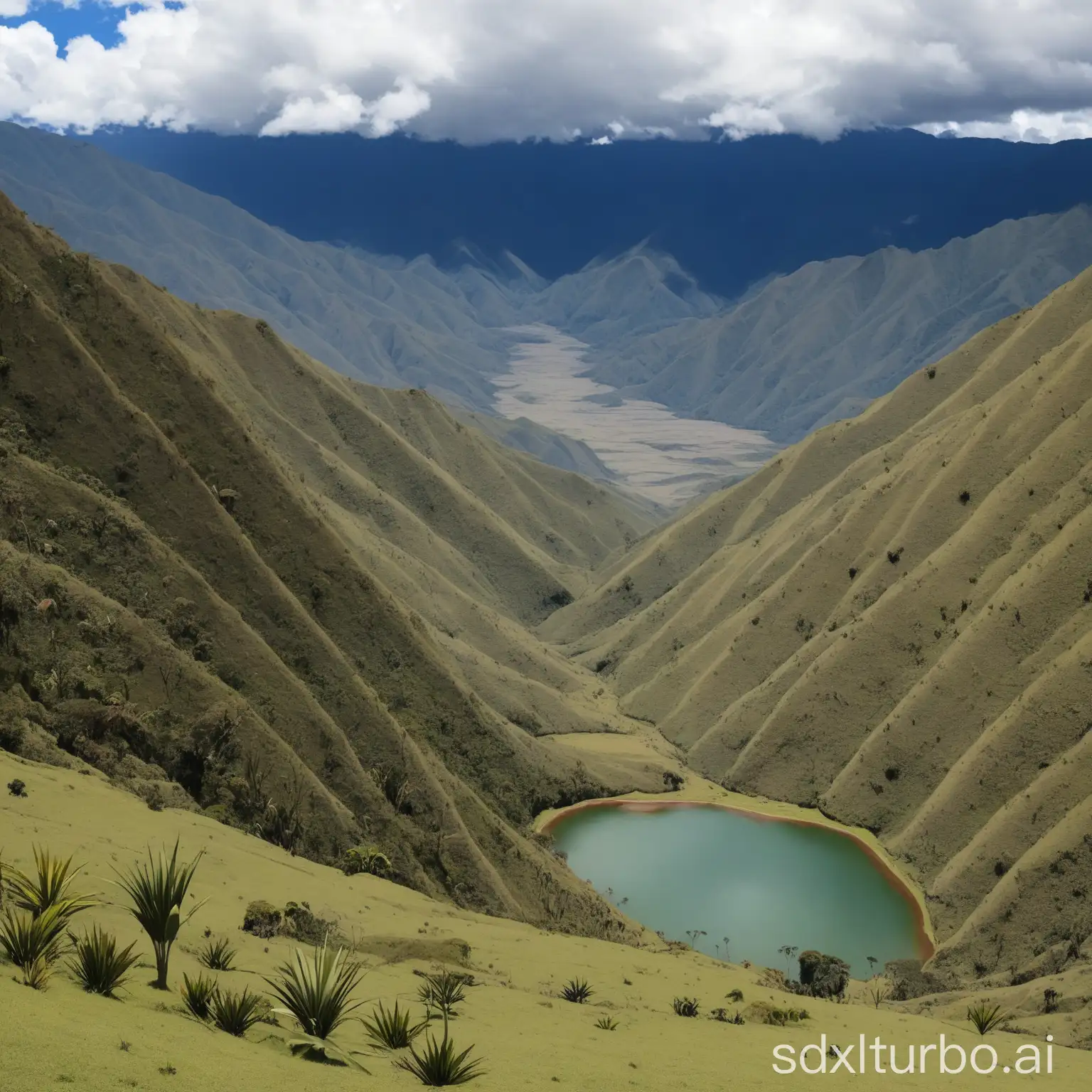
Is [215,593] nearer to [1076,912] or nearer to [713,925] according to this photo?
[713,925]

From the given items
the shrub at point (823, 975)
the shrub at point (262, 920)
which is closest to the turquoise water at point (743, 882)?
the shrub at point (823, 975)

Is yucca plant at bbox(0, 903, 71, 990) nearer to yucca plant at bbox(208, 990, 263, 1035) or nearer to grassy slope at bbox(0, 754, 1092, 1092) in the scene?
grassy slope at bbox(0, 754, 1092, 1092)

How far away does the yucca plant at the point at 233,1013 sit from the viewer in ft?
86.6

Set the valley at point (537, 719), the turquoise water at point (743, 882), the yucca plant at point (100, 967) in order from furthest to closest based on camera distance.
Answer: the turquoise water at point (743, 882) < the valley at point (537, 719) < the yucca plant at point (100, 967)

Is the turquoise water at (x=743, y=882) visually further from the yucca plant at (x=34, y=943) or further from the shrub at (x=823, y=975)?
the yucca plant at (x=34, y=943)

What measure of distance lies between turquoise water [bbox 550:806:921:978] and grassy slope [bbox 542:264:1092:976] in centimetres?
378

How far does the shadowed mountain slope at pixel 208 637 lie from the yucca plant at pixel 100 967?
28.1 meters

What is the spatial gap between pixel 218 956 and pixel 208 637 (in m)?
34.4

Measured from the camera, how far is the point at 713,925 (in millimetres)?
78188

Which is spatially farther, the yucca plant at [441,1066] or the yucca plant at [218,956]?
the yucca plant at [218,956]

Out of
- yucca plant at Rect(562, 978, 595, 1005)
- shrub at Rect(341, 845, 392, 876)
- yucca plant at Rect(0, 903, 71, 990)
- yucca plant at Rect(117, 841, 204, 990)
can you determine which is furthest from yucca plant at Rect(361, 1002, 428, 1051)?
shrub at Rect(341, 845, 392, 876)

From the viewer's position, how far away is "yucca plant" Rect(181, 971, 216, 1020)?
2681 cm

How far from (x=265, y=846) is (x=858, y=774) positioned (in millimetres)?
55155

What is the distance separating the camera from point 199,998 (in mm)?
27016
